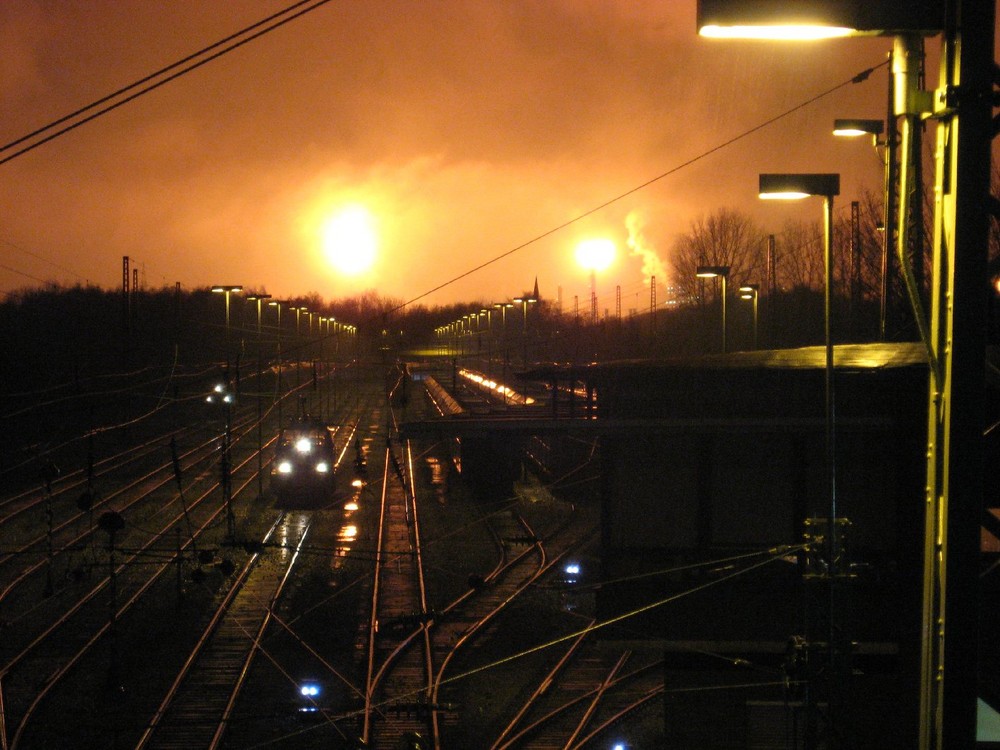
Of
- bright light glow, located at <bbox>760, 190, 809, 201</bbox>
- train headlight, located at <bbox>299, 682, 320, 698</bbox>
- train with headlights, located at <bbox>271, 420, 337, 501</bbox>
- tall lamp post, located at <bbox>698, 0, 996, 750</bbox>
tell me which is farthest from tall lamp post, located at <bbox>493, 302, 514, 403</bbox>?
tall lamp post, located at <bbox>698, 0, 996, 750</bbox>

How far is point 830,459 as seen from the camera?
5.75 metres

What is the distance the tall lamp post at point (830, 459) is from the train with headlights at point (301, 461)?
57.2 ft

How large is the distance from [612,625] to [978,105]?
7.24 meters

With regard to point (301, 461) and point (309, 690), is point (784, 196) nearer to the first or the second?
point (309, 690)

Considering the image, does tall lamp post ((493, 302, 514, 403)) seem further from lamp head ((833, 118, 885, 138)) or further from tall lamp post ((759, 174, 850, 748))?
tall lamp post ((759, 174, 850, 748))

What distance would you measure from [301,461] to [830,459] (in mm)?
18368

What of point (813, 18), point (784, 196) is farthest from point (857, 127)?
point (813, 18)

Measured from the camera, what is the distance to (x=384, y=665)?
12.0m

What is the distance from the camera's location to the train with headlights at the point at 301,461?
73.8ft

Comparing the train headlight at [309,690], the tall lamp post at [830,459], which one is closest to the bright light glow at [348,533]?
the train headlight at [309,690]

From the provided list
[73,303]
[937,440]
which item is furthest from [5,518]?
[73,303]

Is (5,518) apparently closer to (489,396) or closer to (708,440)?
(489,396)

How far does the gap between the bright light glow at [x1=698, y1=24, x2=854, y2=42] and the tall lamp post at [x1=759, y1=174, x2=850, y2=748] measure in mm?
3107

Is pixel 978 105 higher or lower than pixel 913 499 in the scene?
higher
